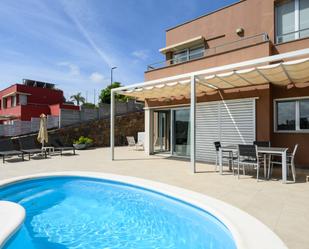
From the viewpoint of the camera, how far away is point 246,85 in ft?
38.2

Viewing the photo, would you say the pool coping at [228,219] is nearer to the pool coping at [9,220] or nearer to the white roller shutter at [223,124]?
the pool coping at [9,220]

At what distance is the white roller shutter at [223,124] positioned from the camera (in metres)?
11.6

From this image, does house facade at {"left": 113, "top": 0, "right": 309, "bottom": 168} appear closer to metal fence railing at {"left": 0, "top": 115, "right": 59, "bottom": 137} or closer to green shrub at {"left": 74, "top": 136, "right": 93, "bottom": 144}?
green shrub at {"left": 74, "top": 136, "right": 93, "bottom": 144}

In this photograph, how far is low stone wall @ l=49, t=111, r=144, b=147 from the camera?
21047 mm

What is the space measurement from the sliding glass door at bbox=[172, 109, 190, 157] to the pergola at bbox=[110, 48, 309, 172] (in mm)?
2061

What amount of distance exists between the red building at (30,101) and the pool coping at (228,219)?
68.1ft

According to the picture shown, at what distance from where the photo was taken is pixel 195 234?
506 cm

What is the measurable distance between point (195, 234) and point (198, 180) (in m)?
3.58

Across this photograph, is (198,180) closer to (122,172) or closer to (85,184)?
(122,172)

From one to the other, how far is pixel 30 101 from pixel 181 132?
24.1m

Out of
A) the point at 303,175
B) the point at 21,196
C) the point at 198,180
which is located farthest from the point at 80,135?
the point at 303,175

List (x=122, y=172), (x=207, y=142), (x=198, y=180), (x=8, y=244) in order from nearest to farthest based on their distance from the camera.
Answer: (x=8, y=244), (x=198, y=180), (x=122, y=172), (x=207, y=142)

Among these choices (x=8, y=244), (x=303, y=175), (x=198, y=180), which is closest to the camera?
(x=8, y=244)

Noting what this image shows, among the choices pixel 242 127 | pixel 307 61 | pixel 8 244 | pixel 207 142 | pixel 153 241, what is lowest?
pixel 153 241
